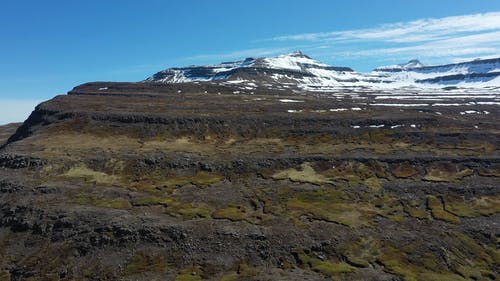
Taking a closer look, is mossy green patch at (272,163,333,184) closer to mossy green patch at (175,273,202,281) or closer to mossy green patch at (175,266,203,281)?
mossy green patch at (175,266,203,281)

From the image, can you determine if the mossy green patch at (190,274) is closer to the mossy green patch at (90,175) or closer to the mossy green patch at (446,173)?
the mossy green patch at (90,175)

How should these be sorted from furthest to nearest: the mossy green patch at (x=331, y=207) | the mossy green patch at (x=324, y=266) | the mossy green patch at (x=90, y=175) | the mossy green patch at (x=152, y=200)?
the mossy green patch at (x=90, y=175), the mossy green patch at (x=152, y=200), the mossy green patch at (x=331, y=207), the mossy green patch at (x=324, y=266)

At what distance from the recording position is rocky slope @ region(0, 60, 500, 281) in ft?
140

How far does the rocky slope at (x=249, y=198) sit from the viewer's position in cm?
4272

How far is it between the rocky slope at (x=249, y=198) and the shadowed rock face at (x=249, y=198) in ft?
0.68

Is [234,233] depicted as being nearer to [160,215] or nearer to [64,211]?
[160,215]

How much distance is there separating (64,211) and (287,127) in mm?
48987

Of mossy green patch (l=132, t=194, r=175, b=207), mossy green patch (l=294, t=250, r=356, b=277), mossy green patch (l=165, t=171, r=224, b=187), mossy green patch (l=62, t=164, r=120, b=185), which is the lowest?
mossy green patch (l=294, t=250, r=356, b=277)

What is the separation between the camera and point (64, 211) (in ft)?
165

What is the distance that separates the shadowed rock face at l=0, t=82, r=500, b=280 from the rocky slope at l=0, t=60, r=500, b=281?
0.68 ft

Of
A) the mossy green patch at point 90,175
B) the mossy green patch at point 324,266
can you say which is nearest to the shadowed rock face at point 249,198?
the mossy green patch at point 324,266

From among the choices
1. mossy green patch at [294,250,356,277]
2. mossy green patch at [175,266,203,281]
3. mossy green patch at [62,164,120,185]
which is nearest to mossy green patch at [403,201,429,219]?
mossy green patch at [294,250,356,277]

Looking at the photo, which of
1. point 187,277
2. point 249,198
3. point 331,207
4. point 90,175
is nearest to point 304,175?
point 331,207

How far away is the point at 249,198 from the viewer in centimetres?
5653
